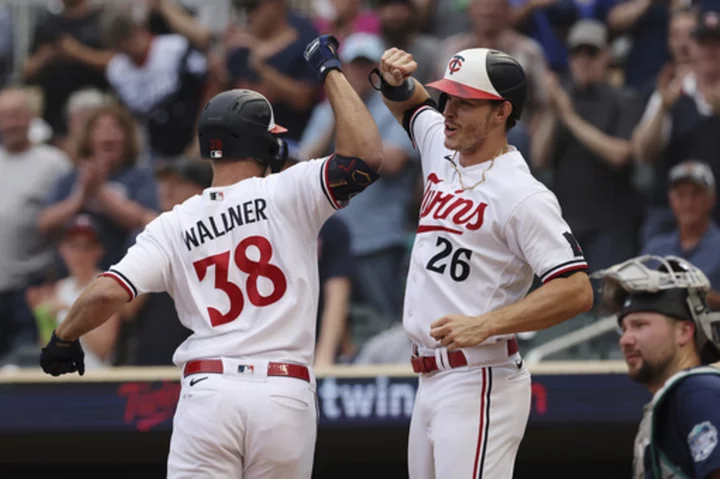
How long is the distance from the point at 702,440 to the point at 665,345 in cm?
52

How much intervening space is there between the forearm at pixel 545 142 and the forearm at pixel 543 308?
148 inches

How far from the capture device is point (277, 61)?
8.17 meters

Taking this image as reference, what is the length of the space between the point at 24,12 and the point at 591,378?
19.8 ft

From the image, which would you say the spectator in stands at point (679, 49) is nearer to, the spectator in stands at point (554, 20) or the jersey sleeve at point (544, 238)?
the spectator in stands at point (554, 20)

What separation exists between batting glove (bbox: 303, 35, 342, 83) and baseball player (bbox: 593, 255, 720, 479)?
121 cm

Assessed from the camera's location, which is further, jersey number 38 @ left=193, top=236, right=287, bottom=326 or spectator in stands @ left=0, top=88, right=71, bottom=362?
spectator in stands @ left=0, top=88, right=71, bottom=362

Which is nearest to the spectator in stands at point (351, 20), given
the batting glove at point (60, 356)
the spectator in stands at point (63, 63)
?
the spectator in stands at point (63, 63)

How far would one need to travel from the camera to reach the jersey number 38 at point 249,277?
13.5 ft

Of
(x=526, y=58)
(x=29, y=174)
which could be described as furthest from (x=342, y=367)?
(x=29, y=174)

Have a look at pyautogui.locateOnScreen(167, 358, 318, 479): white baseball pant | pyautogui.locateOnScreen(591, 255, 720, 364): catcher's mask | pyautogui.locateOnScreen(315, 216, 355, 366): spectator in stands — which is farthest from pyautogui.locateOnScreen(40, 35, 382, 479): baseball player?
pyautogui.locateOnScreen(315, 216, 355, 366): spectator in stands

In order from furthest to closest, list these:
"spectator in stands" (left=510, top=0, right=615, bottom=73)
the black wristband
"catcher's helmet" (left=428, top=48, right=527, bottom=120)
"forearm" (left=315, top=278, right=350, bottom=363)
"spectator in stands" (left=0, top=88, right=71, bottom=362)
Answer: "spectator in stands" (left=510, top=0, right=615, bottom=73) < "spectator in stands" (left=0, top=88, right=71, bottom=362) < "forearm" (left=315, top=278, right=350, bottom=363) < the black wristband < "catcher's helmet" (left=428, top=48, right=527, bottom=120)

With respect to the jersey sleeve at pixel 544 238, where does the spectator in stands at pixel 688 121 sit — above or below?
above

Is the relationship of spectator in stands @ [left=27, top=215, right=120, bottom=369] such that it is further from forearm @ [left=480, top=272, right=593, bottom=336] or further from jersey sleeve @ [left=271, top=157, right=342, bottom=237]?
forearm @ [left=480, top=272, right=593, bottom=336]

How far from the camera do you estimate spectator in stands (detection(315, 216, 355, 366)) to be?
670cm
